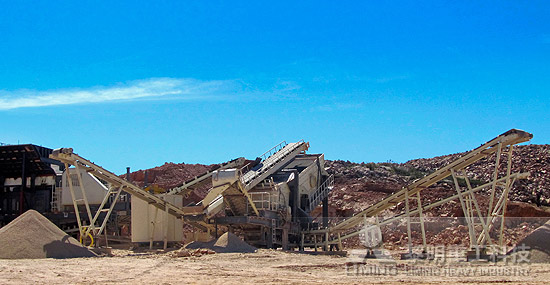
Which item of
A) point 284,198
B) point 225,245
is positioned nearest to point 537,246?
point 225,245

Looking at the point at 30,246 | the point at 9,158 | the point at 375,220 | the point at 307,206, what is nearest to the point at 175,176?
the point at 9,158

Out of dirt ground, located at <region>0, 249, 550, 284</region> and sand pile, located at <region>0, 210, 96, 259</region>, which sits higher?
sand pile, located at <region>0, 210, 96, 259</region>

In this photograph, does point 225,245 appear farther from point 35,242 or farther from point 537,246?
point 537,246

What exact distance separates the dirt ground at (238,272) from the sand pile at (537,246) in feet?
3.33

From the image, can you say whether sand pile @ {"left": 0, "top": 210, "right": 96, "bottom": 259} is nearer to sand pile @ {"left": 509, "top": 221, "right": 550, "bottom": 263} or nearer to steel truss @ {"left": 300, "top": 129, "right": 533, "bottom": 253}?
steel truss @ {"left": 300, "top": 129, "right": 533, "bottom": 253}

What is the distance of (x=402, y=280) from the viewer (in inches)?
668

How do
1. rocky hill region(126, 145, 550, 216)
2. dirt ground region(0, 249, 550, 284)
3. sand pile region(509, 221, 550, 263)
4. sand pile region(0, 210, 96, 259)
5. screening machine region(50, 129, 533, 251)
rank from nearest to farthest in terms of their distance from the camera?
dirt ground region(0, 249, 550, 284) < sand pile region(509, 221, 550, 263) < sand pile region(0, 210, 96, 259) < screening machine region(50, 129, 533, 251) < rocky hill region(126, 145, 550, 216)

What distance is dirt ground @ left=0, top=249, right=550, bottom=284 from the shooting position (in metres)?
16.3

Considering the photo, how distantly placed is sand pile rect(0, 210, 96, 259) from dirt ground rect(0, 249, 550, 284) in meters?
1.00

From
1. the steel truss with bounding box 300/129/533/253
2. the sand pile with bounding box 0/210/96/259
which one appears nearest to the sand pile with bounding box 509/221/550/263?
the steel truss with bounding box 300/129/533/253

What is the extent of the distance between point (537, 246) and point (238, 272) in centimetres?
1075

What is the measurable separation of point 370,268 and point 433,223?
868 inches

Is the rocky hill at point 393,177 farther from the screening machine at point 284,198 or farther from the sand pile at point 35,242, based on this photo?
the sand pile at point 35,242

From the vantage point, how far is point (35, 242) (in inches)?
911
